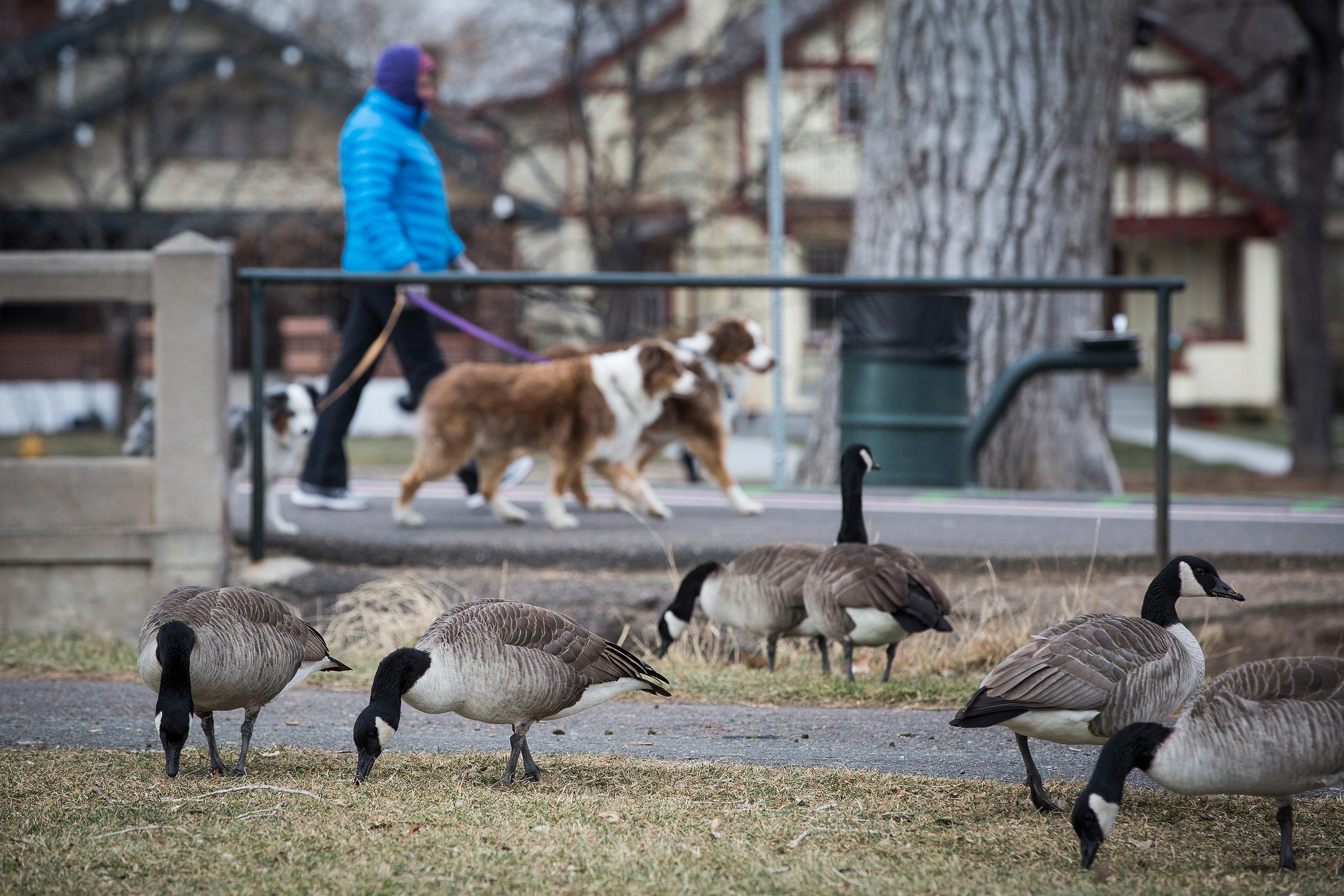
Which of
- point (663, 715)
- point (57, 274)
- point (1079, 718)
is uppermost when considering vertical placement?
point (57, 274)

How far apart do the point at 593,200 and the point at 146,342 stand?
10825mm

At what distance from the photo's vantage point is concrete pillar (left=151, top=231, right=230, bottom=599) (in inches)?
287

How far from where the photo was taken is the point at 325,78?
88.3ft

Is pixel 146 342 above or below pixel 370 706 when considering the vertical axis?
above

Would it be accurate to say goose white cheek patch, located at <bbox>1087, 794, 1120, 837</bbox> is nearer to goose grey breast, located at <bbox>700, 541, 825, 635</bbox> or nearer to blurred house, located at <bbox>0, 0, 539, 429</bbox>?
goose grey breast, located at <bbox>700, 541, 825, 635</bbox>

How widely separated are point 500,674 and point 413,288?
4722 mm

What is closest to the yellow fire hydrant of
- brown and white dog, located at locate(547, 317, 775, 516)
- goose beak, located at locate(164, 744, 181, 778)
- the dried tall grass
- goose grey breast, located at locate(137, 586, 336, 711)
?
brown and white dog, located at locate(547, 317, 775, 516)

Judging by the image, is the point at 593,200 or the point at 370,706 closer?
the point at 370,706

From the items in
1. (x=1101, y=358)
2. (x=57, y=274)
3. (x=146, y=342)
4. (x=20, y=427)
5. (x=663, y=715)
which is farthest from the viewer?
(x=146, y=342)

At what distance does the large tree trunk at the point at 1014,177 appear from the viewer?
12188mm

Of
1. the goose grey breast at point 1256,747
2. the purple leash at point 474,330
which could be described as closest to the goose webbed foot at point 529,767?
the goose grey breast at point 1256,747

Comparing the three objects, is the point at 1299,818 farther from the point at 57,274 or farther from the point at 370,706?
the point at 57,274

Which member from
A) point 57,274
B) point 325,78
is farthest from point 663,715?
point 325,78

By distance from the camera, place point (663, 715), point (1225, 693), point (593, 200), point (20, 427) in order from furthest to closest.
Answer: point (20, 427) < point (593, 200) < point (663, 715) < point (1225, 693)
